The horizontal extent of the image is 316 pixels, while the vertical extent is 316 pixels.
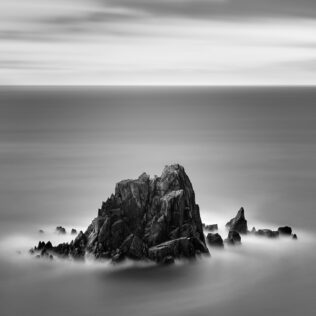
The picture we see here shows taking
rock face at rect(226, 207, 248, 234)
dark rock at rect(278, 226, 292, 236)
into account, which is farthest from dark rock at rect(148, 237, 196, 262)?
dark rock at rect(278, 226, 292, 236)

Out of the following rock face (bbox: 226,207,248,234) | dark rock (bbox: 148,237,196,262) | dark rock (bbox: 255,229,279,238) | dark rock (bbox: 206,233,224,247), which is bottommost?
dark rock (bbox: 148,237,196,262)

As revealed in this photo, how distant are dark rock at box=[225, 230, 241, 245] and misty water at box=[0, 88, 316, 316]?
777mm

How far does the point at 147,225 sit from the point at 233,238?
722 centimetres

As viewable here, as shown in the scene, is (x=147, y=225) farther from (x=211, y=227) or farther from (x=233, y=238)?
(x=211, y=227)

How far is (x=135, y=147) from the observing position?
407ft

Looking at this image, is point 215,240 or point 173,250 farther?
point 215,240

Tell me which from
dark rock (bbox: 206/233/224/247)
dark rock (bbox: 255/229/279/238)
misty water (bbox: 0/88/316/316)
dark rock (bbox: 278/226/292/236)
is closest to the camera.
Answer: misty water (bbox: 0/88/316/316)

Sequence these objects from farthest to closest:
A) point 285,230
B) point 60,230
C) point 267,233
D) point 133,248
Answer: point 60,230
point 285,230
point 267,233
point 133,248

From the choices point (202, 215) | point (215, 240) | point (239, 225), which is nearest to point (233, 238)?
point (215, 240)

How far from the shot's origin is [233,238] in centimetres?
4925

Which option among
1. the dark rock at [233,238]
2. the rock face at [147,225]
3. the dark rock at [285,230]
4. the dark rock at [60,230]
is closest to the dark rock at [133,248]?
the rock face at [147,225]

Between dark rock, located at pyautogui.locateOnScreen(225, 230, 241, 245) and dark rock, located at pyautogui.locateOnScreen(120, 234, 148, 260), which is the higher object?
dark rock, located at pyautogui.locateOnScreen(225, 230, 241, 245)

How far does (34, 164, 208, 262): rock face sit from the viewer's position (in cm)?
4469

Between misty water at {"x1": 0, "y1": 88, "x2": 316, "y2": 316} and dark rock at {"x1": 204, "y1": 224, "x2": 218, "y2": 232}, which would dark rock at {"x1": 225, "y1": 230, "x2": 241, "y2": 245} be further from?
dark rock at {"x1": 204, "y1": 224, "x2": 218, "y2": 232}
